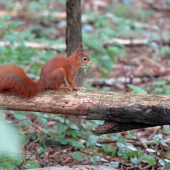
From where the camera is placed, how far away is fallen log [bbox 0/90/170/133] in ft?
7.00

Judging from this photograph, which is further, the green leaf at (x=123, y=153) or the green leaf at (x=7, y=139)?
the green leaf at (x=123, y=153)

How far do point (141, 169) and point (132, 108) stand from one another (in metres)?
0.86

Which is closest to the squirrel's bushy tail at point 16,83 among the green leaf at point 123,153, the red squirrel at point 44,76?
the red squirrel at point 44,76

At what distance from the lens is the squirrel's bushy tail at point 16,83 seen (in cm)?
211

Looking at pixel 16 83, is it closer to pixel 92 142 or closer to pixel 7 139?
pixel 92 142

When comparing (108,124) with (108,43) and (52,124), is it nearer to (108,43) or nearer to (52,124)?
Answer: (52,124)

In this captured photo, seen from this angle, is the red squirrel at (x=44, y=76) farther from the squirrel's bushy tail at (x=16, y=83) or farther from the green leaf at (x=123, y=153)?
the green leaf at (x=123, y=153)

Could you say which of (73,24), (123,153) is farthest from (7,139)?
(73,24)

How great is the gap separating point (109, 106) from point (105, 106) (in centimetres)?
4

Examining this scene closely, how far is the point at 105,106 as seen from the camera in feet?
7.16

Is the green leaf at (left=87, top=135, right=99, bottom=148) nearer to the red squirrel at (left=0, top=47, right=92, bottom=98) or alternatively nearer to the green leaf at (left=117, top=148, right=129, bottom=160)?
the green leaf at (left=117, top=148, right=129, bottom=160)

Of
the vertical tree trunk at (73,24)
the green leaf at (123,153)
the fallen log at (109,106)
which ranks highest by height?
the vertical tree trunk at (73,24)

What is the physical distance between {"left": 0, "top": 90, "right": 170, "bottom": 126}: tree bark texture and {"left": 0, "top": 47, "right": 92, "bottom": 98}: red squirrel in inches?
3.6

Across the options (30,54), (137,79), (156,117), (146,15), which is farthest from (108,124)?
(146,15)
